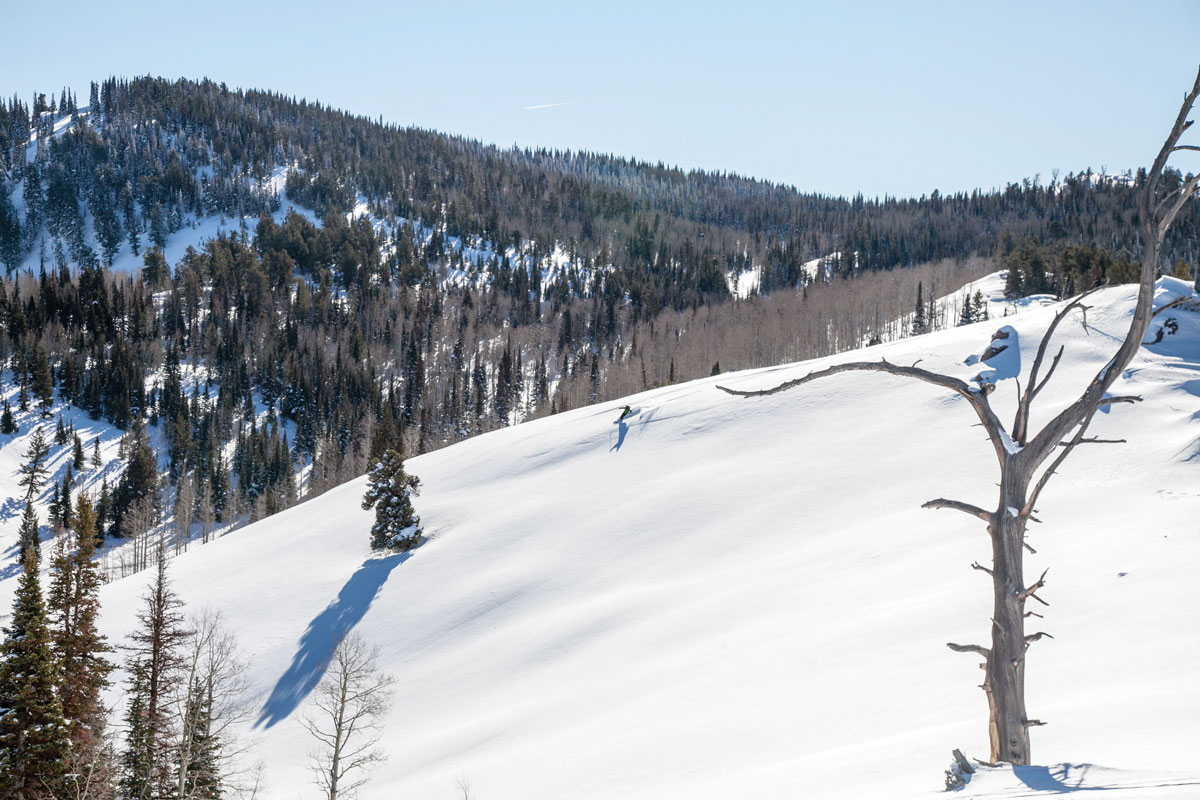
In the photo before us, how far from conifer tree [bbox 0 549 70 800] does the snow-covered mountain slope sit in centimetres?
811

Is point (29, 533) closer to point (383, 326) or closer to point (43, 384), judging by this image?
point (43, 384)

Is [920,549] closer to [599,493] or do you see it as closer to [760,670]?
[760,670]

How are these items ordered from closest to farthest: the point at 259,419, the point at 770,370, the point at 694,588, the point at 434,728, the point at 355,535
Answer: the point at 434,728 < the point at 694,588 < the point at 355,535 < the point at 770,370 < the point at 259,419

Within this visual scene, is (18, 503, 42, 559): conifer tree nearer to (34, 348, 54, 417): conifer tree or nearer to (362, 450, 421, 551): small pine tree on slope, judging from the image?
(34, 348, 54, 417): conifer tree

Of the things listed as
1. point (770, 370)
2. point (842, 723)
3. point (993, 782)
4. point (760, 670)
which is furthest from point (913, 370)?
point (770, 370)

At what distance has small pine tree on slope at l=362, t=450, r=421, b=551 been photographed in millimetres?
41906

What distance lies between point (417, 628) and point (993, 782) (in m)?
31.5

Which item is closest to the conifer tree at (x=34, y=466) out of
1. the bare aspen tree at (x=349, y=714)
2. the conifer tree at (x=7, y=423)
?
the conifer tree at (x=7, y=423)

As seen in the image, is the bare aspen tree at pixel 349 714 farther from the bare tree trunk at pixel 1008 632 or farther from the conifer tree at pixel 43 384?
the conifer tree at pixel 43 384

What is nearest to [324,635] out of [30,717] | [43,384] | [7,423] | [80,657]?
[80,657]

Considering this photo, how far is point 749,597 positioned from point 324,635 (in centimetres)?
2014

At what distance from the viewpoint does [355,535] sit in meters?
44.9

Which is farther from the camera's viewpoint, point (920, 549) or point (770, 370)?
point (770, 370)

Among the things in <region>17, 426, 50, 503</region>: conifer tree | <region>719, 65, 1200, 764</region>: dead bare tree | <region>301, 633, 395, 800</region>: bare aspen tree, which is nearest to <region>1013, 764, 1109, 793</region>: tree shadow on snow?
<region>719, 65, 1200, 764</region>: dead bare tree
